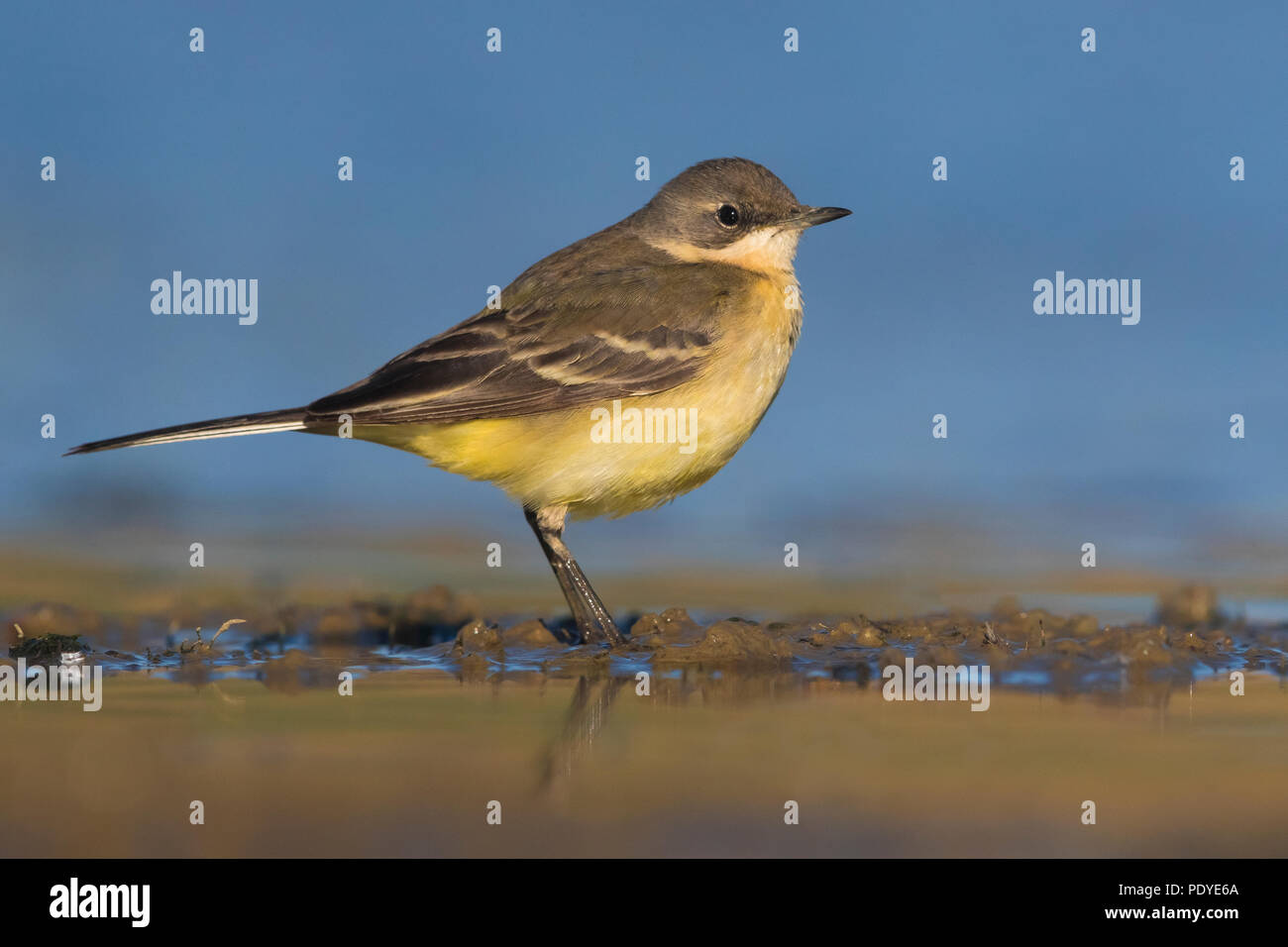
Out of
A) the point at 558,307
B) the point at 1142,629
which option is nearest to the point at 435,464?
the point at 558,307

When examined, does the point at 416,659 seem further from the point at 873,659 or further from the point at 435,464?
the point at 873,659

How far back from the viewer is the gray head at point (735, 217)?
30.2 feet

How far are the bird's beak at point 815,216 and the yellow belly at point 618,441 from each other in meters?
1.06

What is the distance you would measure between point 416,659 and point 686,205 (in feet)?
12.6

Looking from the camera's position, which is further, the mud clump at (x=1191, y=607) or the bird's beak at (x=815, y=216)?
the bird's beak at (x=815, y=216)

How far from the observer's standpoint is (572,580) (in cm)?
859

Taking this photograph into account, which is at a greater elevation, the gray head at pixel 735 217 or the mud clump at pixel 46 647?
the gray head at pixel 735 217
